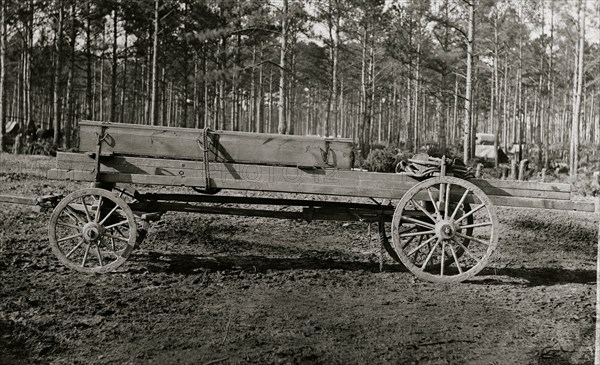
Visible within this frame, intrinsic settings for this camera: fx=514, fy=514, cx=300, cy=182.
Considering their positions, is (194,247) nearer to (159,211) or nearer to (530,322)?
(159,211)

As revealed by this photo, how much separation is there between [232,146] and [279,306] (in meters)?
1.72

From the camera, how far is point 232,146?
5297 millimetres

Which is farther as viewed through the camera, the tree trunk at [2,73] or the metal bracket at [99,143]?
the tree trunk at [2,73]

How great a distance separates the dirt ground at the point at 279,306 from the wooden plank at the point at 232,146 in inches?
50.3

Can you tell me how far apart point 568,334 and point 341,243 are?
3.81 meters

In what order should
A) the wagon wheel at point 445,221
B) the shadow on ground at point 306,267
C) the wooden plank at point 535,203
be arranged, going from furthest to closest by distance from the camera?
the shadow on ground at point 306,267 → the wooden plank at point 535,203 → the wagon wheel at point 445,221

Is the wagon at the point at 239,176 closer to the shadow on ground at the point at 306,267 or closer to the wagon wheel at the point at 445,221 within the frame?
the wagon wheel at the point at 445,221

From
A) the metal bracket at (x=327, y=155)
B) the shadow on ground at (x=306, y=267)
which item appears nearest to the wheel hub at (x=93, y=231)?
the shadow on ground at (x=306, y=267)

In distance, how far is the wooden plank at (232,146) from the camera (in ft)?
17.1

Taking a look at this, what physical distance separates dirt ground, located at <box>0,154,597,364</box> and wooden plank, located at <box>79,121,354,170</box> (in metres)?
1.28

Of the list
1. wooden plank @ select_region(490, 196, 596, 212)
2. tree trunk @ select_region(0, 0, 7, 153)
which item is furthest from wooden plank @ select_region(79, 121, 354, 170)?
tree trunk @ select_region(0, 0, 7, 153)

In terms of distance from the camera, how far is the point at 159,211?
5.66 metres

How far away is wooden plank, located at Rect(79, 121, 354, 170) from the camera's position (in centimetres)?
522

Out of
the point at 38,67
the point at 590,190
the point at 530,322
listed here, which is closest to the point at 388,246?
the point at 530,322
